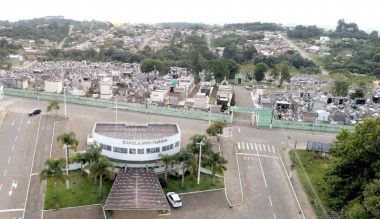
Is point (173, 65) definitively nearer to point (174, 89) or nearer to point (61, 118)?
point (174, 89)

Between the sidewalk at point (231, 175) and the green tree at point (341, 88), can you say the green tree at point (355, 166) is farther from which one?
the green tree at point (341, 88)

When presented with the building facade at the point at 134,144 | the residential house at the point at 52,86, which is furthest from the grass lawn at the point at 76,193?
the residential house at the point at 52,86

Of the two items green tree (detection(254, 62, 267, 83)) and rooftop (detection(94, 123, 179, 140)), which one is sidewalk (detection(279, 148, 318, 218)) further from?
green tree (detection(254, 62, 267, 83))

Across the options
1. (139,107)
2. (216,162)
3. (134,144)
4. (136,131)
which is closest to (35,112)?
(139,107)

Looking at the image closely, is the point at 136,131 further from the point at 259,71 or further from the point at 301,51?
the point at 301,51

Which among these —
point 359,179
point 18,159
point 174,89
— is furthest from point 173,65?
point 359,179

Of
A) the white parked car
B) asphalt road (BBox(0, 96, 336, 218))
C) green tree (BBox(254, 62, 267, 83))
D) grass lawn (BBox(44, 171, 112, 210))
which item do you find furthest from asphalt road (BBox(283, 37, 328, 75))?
grass lawn (BBox(44, 171, 112, 210))

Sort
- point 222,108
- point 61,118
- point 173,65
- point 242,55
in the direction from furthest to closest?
point 242,55
point 173,65
point 222,108
point 61,118
